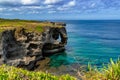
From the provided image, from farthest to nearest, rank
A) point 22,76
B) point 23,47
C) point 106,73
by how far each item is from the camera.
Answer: point 23,47 < point 22,76 < point 106,73

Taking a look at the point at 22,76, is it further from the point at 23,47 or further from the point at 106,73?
the point at 23,47

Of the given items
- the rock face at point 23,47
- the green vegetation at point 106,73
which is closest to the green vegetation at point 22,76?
the green vegetation at point 106,73

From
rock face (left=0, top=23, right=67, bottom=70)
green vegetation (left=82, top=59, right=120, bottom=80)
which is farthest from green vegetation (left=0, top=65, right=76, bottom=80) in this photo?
rock face (left=0, top=23, right=67, bottom=70)

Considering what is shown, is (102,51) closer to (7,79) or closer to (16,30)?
(16,30)

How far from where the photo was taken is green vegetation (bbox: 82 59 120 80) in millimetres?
9586

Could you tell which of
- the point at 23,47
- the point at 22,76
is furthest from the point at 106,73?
the point at 23,47

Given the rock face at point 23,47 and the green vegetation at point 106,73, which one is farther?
the rock face at point 23,47

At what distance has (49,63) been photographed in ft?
236

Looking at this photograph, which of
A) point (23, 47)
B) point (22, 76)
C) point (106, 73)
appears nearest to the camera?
point (106, 73)

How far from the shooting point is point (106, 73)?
9.84 metres

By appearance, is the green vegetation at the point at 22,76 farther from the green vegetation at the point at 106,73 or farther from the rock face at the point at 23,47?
the rock face at the point at 23,47

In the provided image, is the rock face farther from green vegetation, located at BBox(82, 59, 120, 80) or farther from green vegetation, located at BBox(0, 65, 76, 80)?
green vegetation, located at BBox(82, 59, 120, 80)

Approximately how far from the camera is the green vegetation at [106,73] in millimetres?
9586

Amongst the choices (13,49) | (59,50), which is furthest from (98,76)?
(59,50)
